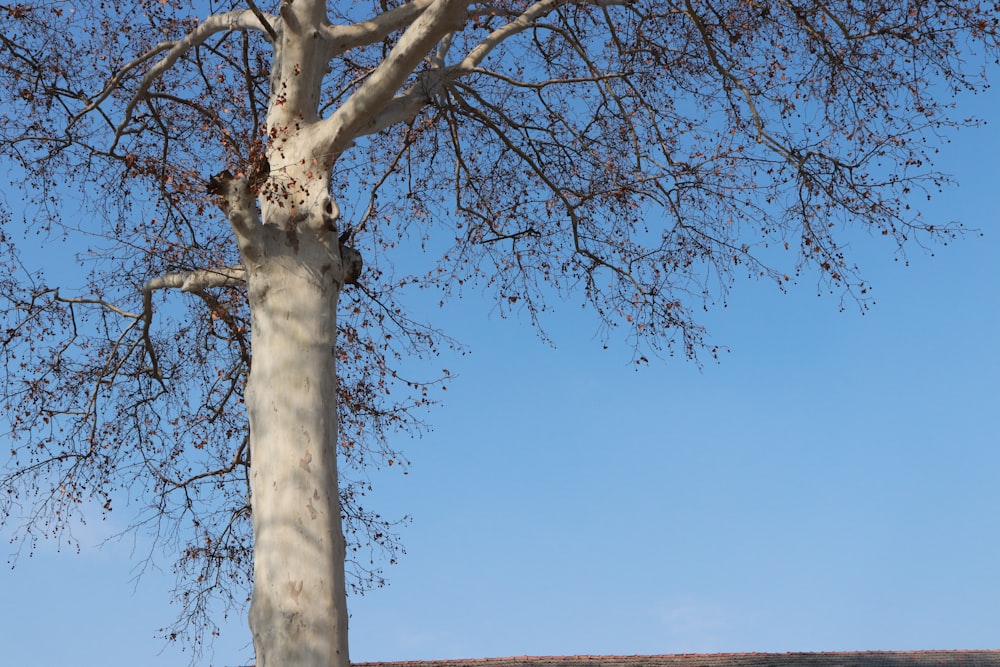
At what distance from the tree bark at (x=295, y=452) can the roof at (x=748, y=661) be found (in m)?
7.61

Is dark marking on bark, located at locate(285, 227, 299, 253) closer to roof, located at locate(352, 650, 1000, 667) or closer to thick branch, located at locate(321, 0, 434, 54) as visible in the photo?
thick branch, located at locate(321, 0, 434, 54)

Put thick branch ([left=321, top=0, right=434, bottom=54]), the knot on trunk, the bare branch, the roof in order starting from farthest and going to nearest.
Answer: the roof → the bare branch → thick branch ([left=321, top=0, right=434, bottom=54]) → the knot on trunk

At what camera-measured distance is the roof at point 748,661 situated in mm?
14281

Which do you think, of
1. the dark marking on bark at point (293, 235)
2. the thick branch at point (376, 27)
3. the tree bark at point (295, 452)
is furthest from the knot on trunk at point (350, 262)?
the thick branch at point (376, 27)

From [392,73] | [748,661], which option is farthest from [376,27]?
[748,661]

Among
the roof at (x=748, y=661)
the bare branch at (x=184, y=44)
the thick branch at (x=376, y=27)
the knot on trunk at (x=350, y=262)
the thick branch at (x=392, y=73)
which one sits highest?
the bare branch at (x=184, y=44)

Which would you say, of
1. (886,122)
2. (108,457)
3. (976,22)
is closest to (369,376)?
(108,457)

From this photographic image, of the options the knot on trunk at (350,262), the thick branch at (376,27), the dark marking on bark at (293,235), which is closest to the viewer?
the dark marking on bark at (293,235)

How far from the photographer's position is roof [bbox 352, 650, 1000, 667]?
14281 mm

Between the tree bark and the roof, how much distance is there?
761 cm

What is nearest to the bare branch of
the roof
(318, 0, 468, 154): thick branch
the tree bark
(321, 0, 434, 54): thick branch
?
(321, 0, 434, 54): thick branch

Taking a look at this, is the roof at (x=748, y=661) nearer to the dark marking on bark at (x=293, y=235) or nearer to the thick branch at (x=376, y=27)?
the dark marking on bark at (x=293, y=235)

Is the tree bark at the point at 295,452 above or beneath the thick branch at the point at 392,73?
beneath

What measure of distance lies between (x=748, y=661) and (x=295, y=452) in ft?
31.7
